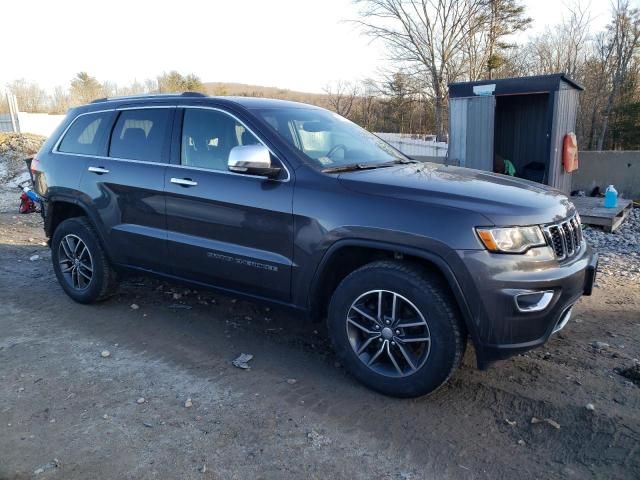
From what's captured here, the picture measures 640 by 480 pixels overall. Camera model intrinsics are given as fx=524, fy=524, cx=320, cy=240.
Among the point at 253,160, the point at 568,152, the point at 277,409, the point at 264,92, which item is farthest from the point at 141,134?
the point at 264,92

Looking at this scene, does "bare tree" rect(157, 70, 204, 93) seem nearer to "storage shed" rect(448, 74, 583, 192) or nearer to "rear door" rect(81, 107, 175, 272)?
"storage shed" rect(448, 74, 583, 192)

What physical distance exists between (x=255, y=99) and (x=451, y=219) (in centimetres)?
211

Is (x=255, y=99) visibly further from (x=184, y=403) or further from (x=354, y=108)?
(x=354, y=108)

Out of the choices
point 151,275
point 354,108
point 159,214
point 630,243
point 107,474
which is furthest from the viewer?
point 354,108

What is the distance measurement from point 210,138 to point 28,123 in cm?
2786

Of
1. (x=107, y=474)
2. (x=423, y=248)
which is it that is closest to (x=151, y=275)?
(x=107, y=474)

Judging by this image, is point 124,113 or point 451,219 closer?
point 451,219

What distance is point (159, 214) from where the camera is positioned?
423cm

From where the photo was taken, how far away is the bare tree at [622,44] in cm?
2347

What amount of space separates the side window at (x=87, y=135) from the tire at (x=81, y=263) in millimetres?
662

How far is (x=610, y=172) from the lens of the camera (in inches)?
475

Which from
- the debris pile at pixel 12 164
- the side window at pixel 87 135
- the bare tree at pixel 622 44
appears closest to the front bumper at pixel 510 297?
the side window at pixel 87 135

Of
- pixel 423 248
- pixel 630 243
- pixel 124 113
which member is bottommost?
pixel 630 243

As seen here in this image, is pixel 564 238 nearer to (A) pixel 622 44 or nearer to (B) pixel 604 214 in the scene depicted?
(B) pixel 604 214
